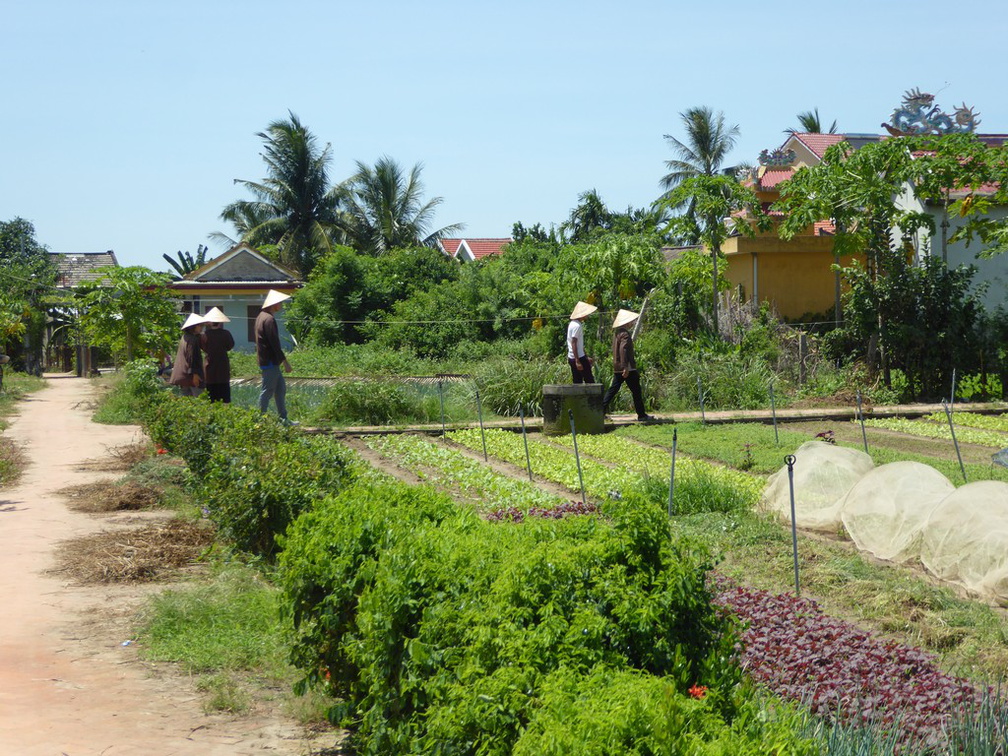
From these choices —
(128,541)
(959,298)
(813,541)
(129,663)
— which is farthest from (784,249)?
(129,663)

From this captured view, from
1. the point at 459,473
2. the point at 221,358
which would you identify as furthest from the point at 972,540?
the point at 221,358

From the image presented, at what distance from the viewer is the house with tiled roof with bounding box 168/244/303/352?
4150 centimetres

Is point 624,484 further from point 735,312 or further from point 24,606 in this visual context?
point 735,312

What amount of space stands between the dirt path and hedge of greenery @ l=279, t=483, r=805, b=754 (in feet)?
2.42

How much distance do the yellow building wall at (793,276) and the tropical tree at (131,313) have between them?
14.3 metres

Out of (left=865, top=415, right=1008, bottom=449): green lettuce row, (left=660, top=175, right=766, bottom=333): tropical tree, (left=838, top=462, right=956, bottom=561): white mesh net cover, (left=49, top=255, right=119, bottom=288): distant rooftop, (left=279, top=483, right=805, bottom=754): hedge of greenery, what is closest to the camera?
(left=279, top=483, right=805, bottom=754): hedge of greenery

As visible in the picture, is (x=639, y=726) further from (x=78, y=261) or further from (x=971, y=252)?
(x=78, y=261)

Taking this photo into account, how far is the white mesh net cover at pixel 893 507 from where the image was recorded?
8.27m

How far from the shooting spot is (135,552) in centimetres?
859

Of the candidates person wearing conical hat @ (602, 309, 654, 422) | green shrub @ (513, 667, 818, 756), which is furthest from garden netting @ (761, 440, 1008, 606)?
person wearing conical hat @ (602, 309, 654, 422)

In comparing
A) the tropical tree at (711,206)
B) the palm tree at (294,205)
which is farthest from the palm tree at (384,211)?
the tropical tree at (711,206)

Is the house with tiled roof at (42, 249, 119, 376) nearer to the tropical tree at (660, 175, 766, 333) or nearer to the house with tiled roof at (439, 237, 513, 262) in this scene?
the house with tiled roof at (439, 237, 513, 262)

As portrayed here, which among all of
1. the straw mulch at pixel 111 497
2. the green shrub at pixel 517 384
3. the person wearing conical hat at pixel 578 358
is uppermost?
the person wearing conical hat at pixel 578 358

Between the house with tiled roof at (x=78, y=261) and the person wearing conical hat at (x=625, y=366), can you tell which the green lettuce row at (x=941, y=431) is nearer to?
the person wearing conical hat at (x=625, y=366)
